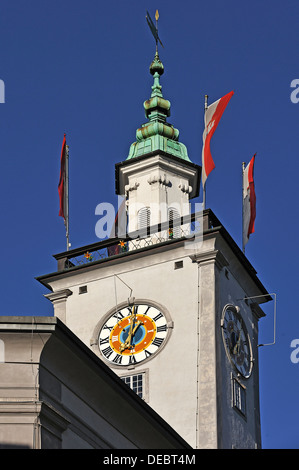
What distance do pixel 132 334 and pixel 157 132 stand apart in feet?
37.8

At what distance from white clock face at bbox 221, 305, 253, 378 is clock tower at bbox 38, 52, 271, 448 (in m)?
0.04

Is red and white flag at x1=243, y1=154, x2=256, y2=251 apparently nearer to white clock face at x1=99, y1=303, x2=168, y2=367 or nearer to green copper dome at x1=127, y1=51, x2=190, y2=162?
green copper dome at x1=127, y1=51, x2=190, y2=162

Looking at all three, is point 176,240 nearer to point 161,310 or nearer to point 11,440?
point 161,310

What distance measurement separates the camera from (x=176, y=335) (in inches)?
1944

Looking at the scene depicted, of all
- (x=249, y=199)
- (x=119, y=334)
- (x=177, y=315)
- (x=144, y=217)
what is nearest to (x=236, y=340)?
(x=177, y=315)

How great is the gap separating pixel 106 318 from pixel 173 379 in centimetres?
401

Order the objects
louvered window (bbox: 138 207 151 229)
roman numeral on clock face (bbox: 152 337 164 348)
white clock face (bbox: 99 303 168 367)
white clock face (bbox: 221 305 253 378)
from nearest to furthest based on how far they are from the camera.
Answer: roman numeral on clock face (bbox: 152 337 164 348), white clock face (bbox: 99 303 168 367), white clock face (bbox: 221 305 253 378), louvered window (bbox: 138 207 151 229)

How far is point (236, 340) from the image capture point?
51.0 meters

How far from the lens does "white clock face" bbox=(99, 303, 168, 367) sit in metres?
49.7

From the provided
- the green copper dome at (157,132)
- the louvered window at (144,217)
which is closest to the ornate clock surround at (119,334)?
the louvered window at (144,217)

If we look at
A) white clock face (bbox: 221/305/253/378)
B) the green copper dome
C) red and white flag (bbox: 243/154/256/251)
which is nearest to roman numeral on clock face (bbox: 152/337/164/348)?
white clock face (bbox: 221/305/253/378)
